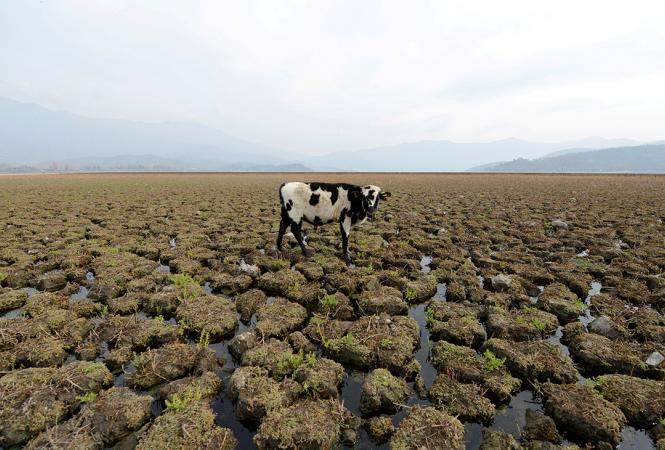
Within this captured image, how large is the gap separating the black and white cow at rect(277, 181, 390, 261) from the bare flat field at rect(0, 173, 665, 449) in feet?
3.10

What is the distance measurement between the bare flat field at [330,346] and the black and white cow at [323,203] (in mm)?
945

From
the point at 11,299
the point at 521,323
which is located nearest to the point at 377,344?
the point at 521,323

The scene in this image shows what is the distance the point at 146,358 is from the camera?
418cm

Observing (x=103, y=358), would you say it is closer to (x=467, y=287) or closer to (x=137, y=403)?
(x=137, y=403)

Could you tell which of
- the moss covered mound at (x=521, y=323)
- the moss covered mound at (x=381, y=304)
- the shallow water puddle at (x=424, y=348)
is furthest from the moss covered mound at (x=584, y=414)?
the moss covered mound at (x=381, y=304)

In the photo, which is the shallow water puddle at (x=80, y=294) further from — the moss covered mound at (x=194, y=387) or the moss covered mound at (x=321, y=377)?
the moss covered mound at (x=321, y=377)

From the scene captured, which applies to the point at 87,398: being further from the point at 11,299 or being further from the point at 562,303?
the point at 562,303

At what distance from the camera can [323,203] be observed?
8742 mm

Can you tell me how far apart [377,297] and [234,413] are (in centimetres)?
331

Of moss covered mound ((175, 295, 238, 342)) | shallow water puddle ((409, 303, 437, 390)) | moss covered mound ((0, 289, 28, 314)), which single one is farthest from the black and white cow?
moss covered mound ((0, 289, 28, 314))

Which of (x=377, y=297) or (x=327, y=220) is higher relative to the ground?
(x=327, y=220)

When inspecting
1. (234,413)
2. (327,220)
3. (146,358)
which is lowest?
(234,413)

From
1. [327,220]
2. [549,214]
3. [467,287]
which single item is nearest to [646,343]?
[467,287]

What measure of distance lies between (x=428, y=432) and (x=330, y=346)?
177 cm
